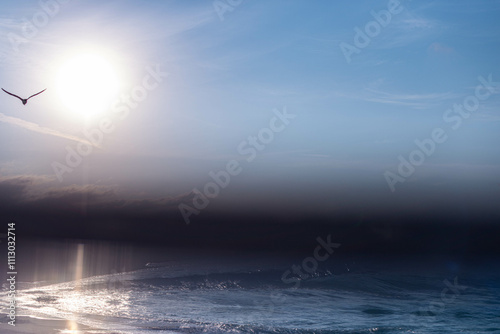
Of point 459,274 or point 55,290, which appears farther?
point 459,274

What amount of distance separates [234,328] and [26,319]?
6522mm

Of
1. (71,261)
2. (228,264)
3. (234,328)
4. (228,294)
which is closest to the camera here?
(234,328)

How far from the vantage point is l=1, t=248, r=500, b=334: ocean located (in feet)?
48.8

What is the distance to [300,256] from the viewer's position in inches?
1779

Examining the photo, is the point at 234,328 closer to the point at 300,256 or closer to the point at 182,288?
the point at 182,288

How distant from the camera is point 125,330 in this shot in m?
13.1

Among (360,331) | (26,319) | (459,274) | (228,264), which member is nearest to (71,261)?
(228,264)

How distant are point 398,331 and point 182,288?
10.8m

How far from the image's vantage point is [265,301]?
1938 cm

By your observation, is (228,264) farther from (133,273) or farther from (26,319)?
(26,319)

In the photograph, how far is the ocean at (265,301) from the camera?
48.8 feet

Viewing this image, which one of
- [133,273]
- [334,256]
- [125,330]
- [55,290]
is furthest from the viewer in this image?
[334,256]

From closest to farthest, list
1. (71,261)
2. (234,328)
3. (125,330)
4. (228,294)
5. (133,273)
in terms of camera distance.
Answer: (125,330)
(234,328)
(228,294)
(133,273)
(71,261)

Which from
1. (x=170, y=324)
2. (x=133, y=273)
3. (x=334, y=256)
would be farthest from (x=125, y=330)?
(x=334, y=256)
